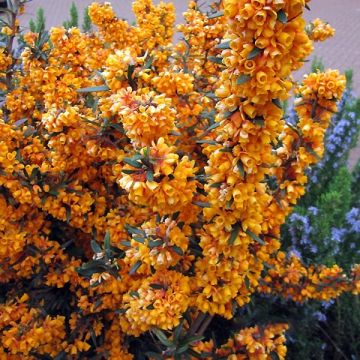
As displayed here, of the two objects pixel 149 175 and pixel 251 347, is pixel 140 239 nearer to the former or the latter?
pixel 149 175

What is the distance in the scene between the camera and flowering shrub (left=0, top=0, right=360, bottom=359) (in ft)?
3.66

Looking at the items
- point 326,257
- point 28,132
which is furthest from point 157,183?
point 326,257

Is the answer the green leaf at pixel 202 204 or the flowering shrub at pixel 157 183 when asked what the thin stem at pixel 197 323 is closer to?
the flowering shrub at pixel 157 183

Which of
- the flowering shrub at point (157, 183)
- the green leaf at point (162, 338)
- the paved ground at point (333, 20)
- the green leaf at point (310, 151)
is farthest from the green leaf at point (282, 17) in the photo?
the paved ground at point (333, 20)

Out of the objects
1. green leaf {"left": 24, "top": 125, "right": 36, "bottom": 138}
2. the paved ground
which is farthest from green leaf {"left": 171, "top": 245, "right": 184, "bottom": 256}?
the paved ground

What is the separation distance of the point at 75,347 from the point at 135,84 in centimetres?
103

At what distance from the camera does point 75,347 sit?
5.93 feet

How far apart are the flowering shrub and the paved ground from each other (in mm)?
3975

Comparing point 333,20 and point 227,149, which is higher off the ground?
point 333,20

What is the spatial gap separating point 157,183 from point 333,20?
8854 mm

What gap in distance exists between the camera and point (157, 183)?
3.84ft

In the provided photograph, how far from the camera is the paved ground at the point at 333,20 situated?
721 centimetres

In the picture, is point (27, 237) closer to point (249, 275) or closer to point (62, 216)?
point (62, 216)

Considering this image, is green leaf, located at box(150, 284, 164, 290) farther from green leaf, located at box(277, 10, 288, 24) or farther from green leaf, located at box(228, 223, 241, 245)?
green leaf, located at box(277, 10, 288, 24)
